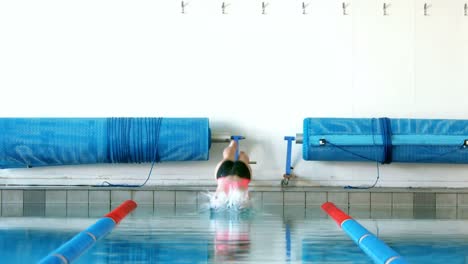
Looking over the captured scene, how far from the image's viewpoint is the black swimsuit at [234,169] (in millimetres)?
6125

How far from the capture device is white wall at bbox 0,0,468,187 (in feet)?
25.2

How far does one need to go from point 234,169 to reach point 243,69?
1.88 m

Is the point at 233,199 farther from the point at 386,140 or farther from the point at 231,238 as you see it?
the point at 386,140

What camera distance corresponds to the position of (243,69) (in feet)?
25.4

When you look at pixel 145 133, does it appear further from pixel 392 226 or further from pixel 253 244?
pixel 253 244

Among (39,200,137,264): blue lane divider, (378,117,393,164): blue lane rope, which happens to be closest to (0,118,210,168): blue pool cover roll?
(39,200,137,264): blue lane divider

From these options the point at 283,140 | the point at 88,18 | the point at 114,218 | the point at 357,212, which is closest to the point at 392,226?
the point at 357,212

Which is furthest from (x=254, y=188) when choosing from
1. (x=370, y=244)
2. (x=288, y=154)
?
(x=370, y=244)

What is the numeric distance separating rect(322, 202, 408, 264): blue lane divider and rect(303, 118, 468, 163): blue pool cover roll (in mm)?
1902

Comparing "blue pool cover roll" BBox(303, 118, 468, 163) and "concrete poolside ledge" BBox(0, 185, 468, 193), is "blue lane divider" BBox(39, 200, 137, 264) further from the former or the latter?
"blue pool cover roll" BBox(303, 118, 468, 163)

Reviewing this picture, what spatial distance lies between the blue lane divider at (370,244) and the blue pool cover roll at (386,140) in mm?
1902

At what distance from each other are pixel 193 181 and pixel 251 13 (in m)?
1.93

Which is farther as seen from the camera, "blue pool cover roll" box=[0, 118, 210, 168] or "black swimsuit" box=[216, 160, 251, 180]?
"blue pool cover roll" box=[0, 118, 210, 168]

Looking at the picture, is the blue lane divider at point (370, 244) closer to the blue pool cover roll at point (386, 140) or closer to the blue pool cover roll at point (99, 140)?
the blue pool cover roll at point (386, 140)
